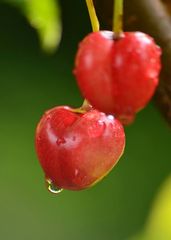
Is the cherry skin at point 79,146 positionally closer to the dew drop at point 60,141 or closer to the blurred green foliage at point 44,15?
the dew drop at point 60,141

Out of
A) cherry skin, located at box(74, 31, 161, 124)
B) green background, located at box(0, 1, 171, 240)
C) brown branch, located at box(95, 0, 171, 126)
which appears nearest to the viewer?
cherry skin, located at box(74, 31, 161, 124)

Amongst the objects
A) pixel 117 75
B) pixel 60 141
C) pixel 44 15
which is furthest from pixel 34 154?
pixel 117 75

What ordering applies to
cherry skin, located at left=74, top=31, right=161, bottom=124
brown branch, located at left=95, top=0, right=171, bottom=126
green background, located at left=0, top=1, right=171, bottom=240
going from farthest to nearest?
green background, located at left=0, top=1, right=171, bottom=240 → brown branch, located at left=95, top=0, right=171, bottom=126 → cherry skin, located at left=74, top=31, right=161, bottom=124

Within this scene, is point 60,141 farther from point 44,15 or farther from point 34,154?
point 34,154

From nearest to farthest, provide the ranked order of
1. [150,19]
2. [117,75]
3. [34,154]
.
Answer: [117,75], [150,19], [34,154]

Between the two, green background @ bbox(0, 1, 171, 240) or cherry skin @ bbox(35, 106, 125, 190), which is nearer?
cherry skin @ bbox(35, 106, 125, 190)

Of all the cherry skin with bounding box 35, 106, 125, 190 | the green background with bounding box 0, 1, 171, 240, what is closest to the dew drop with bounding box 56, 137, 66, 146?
the cherry skin with bounding box 35, 106, 125, 190

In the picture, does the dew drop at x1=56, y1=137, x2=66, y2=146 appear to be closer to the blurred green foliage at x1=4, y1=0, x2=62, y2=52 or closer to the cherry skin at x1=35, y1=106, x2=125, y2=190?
the cherry skin at x1=35, y1=106, x2=125, y2=190
